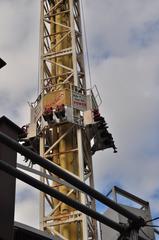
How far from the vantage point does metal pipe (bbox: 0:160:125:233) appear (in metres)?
8.07

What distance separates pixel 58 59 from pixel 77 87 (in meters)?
2.70

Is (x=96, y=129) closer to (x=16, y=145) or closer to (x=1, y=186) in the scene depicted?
(x=1, y=186)

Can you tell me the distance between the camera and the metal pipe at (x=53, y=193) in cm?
807

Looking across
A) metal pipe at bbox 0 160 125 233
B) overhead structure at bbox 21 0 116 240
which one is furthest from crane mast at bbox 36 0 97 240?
metal pipe at bbox 0 160 125 233

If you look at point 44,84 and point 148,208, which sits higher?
point 44,84

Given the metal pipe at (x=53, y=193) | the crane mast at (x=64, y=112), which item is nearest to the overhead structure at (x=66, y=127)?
the crane mast at (x=64, y=112)

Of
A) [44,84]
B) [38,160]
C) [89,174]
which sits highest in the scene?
[44,84]

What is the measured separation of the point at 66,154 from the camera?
878 inches

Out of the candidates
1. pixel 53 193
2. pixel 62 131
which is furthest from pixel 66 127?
pixel 53 193

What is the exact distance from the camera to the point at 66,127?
903 inches

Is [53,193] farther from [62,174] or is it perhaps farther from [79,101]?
[79,101]

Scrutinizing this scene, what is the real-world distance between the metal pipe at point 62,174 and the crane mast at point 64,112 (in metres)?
8.07

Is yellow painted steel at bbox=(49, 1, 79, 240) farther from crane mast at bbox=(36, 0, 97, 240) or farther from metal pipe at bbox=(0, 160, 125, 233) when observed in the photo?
metal pipe at bbox=(0, 160, 125, 233)

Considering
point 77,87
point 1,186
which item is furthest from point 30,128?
point 1,186
